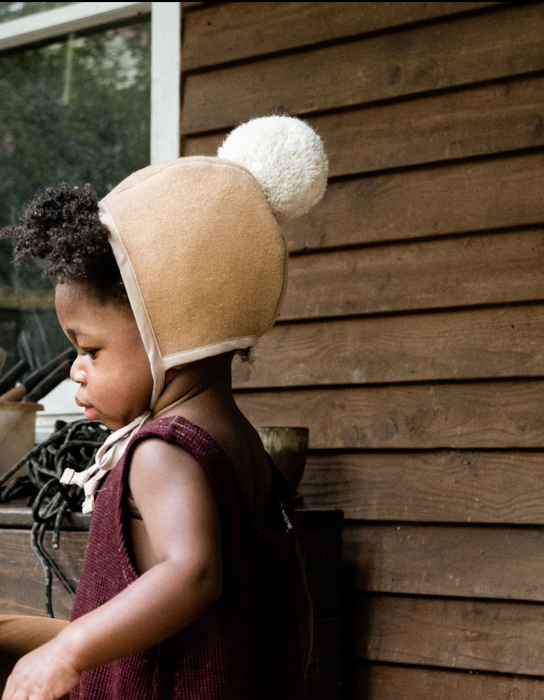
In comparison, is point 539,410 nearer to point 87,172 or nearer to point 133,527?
point 133,527

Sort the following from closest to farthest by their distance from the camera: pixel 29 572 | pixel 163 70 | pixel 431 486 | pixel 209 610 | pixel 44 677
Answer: pixel 44 677, pixel 209 610, pixel 29 572, pixel 431 486, pixel 163 70

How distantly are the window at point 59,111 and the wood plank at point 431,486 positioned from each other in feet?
3.46

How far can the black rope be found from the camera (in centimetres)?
179

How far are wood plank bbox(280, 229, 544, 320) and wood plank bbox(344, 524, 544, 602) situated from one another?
1.76 feet

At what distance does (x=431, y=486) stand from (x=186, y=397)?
1067 millimetres

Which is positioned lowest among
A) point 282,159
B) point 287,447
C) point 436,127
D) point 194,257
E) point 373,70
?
point 287,447

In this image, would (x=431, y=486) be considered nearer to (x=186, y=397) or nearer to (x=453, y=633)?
(x=453, y=633)

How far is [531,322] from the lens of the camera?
2.04 meters

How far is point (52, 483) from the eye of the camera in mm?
1891

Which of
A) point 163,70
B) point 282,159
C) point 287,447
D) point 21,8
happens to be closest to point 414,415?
point 287,447

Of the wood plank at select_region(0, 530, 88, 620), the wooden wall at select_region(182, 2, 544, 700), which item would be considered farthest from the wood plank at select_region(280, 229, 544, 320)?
the wood plank at select_region(0, 530, 88, 620)

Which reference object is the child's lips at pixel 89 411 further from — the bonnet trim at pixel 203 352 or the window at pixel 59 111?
the window at pixel 59 111

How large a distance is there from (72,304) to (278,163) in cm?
35

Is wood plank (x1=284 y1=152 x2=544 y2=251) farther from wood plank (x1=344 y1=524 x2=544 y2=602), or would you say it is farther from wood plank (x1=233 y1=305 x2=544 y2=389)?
wood plank (x1=344 y1=524 x2=544 y2=602)
